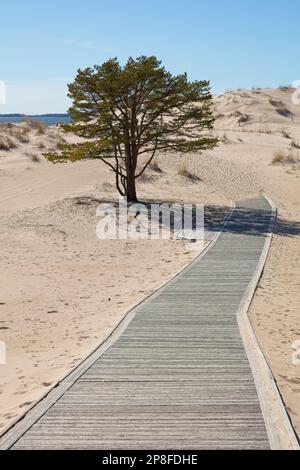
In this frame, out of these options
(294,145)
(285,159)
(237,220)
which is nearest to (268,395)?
(237,220)

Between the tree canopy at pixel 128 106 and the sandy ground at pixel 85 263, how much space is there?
2061mm

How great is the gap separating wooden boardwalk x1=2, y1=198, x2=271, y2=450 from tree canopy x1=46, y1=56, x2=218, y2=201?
10433mm

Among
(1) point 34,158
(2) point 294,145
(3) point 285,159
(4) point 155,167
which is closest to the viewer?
(4) point 155,167

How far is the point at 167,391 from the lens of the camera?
666cm

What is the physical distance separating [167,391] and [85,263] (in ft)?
27.8

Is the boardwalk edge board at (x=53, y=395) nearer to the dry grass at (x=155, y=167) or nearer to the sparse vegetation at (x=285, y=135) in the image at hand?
the dry grass at (x=155, y=167)

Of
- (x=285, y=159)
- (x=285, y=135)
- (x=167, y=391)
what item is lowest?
(x=167, y=391)

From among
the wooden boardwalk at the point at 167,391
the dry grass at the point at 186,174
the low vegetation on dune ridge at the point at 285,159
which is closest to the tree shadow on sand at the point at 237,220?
the dry grass at the point at 186,174

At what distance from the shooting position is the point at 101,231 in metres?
18.4

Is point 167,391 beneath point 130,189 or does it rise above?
beneath

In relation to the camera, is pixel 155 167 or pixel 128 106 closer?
pixel 128 106

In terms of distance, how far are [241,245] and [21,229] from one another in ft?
22.1

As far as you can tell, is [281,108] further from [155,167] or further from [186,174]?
[186,174]

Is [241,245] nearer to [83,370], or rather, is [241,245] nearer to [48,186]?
[83,370]
